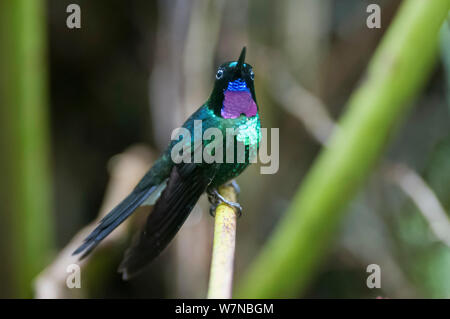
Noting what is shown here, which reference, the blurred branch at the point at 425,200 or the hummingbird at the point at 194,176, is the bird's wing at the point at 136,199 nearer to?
the hummingbird at the point at 194,176

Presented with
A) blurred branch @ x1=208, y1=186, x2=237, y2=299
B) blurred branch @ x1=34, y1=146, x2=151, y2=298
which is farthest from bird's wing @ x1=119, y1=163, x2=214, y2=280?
blurred branch @ x1=208, y1=186, x2=237, y2=299

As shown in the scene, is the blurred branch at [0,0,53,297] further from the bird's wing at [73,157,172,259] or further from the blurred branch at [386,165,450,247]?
the blurred branch at [386,165,450,247]

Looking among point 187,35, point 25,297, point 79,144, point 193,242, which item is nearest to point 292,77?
point 187,35

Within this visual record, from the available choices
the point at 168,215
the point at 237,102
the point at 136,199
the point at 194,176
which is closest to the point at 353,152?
the point at 237,102

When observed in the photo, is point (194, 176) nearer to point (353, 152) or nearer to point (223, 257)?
point (353, 152)

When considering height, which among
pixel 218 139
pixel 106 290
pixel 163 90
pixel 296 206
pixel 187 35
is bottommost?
pixel 106 290

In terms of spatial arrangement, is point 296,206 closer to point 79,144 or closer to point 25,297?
point 25,297
